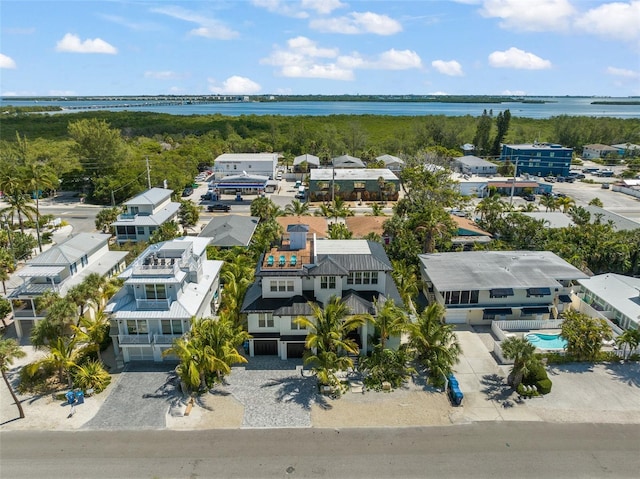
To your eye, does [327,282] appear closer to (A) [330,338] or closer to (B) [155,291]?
(A) [330,338]

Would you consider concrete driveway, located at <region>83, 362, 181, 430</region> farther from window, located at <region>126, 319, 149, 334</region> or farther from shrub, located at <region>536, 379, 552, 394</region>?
shrub, located at <region>536, 379, 552, 394</region>

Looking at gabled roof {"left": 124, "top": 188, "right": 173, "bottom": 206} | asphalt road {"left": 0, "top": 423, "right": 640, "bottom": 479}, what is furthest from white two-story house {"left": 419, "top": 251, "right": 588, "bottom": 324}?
gabled roof {"left": 124, "top": 188, "right": 173, "bottom": 206}

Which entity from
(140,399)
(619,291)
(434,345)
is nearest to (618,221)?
(619,291)

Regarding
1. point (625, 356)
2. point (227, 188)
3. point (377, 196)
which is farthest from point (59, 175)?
point (625, 356)

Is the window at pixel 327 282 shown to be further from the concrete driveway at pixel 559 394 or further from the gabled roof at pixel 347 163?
the gabled roof at pixel 347 163

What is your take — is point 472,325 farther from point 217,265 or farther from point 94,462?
point 94,462

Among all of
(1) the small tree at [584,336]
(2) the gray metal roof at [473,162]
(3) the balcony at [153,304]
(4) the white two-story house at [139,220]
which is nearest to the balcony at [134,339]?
(3) the balcony at [153,304]
